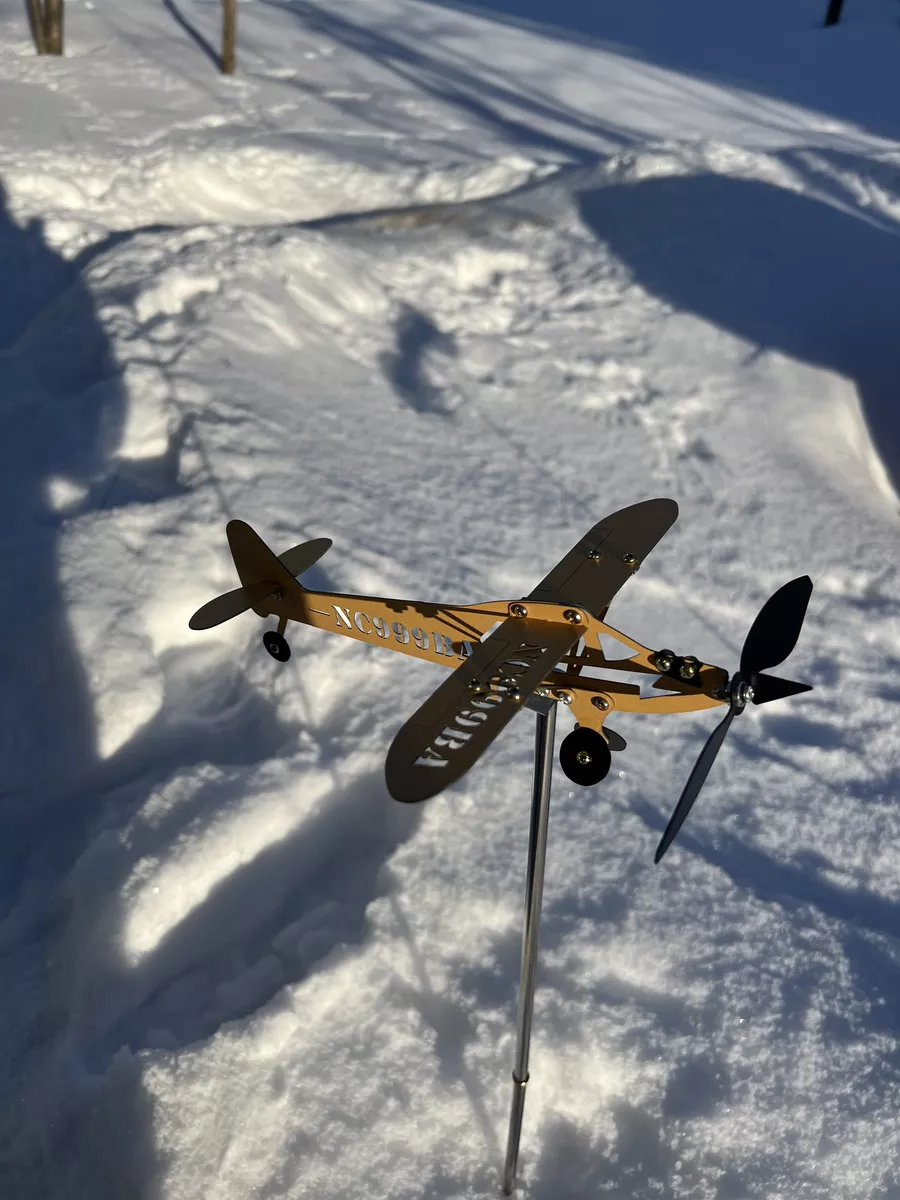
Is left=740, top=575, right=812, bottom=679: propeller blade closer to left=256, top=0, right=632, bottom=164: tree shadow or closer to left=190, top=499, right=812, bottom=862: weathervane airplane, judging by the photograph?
left=190, top=499, right=812, bottom=862: weathervane airplane

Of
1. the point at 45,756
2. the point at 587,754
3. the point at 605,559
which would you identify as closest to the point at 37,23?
the point at 45,756

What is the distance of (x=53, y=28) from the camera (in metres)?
10.4

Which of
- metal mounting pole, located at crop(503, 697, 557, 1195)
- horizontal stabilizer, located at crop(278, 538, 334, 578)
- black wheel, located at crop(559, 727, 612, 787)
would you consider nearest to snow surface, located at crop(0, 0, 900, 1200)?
metal mounting pole, located at crop(503, 697, 557, 1195)

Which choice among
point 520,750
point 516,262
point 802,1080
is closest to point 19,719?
point 520,750

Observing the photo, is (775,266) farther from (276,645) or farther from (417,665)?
(276,645)

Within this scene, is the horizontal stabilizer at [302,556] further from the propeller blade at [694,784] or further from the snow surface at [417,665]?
the propeller blade at [694,784]

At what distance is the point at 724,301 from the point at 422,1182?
20.3ft

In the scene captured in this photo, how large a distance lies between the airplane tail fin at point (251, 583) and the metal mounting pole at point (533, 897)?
0.92 m

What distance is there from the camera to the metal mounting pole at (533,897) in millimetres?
2393

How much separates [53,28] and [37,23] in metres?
0.19

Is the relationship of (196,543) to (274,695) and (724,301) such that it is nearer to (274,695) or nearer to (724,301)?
(274,695)

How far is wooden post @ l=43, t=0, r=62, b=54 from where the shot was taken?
1019cm

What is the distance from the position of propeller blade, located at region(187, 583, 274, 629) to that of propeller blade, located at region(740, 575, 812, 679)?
1.45 metres

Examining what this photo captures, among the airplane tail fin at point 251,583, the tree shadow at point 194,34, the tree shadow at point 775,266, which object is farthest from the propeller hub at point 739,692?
the tree shadow at point 194,34
